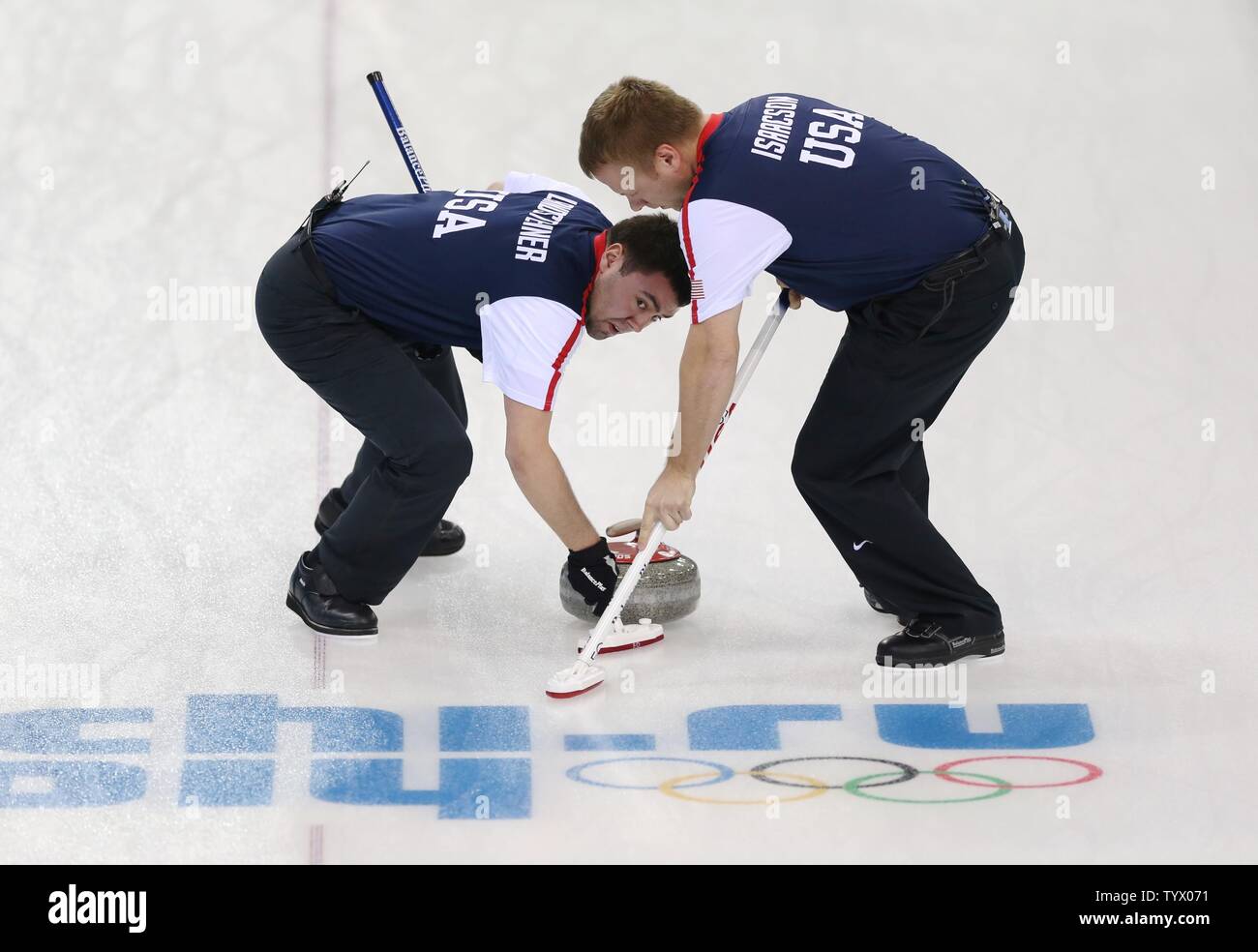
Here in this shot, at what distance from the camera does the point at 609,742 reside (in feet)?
12.0

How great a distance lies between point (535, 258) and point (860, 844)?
148cm

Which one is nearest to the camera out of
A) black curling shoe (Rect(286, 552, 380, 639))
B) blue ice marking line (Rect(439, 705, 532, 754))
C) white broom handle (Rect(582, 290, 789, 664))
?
blue ice marking line (Rect(439, 705, 532, 754))

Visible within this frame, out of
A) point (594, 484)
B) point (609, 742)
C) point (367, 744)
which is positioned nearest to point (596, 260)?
point (609, 742)

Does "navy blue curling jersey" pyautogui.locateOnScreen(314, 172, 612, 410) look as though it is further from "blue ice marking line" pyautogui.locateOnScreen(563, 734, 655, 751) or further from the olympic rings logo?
the olympic rings logo

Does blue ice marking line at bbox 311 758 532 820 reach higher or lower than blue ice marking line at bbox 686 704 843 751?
lower

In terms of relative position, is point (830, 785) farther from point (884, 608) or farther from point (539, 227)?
point (539, 227)

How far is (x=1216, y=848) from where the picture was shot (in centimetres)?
316

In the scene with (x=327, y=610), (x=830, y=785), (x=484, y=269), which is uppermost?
(x=484, y=269)

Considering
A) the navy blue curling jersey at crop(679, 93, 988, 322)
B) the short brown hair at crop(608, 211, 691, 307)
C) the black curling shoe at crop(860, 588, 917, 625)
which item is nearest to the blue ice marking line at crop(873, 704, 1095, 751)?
the black curling shoe at crop(860, 588, 917, 625)

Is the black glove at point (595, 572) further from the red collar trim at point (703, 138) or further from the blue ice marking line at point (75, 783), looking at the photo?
the blue ice marking line at point (75, 783)

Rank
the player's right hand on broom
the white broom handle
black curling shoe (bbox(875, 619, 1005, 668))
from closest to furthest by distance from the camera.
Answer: the player's right hand on broom < the white broom handle < black curling shoe (bbox(875, 619, 1005, 668))

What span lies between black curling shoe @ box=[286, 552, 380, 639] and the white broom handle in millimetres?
584

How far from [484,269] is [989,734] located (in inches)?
60.4

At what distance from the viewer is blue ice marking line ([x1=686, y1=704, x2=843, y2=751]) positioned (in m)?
3.65
